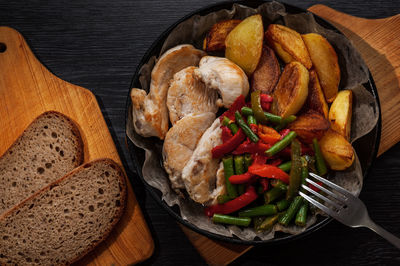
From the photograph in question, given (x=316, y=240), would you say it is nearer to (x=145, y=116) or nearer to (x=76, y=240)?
(x=145, y=116)

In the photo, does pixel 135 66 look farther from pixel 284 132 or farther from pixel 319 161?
pixel 319 161

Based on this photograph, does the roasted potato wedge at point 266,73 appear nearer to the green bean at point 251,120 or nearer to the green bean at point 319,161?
the green bean at point 251,120

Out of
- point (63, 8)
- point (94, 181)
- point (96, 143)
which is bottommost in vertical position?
point (94, 181)

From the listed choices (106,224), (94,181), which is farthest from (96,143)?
(106,224)

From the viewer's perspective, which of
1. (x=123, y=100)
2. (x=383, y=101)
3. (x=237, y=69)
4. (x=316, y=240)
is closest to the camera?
(x=237, y=69)

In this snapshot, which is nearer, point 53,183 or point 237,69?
point 237,69

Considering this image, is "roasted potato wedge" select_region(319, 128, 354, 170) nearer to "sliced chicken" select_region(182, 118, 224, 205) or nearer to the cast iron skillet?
the cast iron skillet

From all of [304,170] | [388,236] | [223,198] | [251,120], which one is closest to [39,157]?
[223,198]
